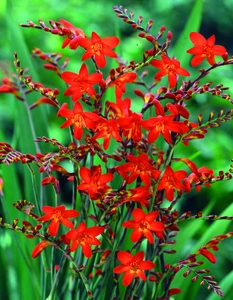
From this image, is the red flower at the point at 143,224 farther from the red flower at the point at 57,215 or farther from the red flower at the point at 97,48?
the red flower at the point at 97,48

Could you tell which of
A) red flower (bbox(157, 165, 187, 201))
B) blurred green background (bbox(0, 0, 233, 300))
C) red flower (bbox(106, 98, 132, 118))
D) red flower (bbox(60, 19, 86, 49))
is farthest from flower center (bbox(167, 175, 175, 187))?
blurred green background (bbox(0, 0, 233, 300))

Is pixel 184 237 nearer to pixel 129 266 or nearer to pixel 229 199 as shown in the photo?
pixel 129 266

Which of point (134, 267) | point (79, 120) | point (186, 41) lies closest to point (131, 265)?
point (134, 267)

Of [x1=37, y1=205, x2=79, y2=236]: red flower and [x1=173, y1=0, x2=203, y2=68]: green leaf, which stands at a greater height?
[x1=173, y1=0, x2=203, y2=68]: green leaf

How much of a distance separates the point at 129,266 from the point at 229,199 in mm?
1319

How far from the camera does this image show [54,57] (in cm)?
117

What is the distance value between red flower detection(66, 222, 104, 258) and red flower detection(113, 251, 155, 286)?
5 cm

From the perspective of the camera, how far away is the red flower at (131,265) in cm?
92

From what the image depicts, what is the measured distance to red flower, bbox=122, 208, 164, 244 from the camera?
89 cm

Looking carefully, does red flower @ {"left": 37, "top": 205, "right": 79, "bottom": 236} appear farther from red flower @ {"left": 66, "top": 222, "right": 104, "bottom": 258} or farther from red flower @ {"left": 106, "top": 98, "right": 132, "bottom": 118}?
red flower @ {"left": 106, "top": 98, "right": 132, "bottom": 118}

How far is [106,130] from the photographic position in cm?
88

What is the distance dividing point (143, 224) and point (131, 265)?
0.23ft

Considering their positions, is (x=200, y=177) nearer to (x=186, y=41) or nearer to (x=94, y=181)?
(x=94, y=181)

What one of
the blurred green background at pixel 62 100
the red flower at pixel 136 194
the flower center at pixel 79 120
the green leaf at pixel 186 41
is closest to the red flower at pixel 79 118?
the flower center at pixel 79 120
